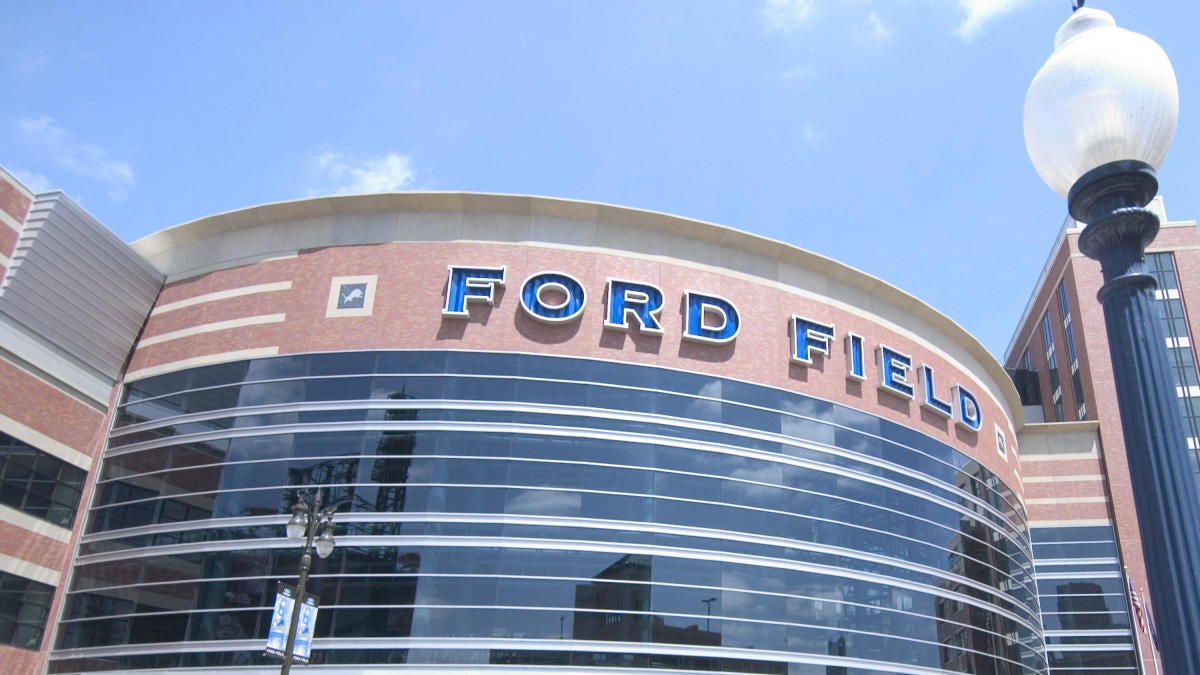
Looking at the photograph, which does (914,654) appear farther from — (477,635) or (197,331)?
(197,331)

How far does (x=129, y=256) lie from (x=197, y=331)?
13.8ft

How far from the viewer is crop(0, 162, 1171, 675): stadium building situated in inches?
1204

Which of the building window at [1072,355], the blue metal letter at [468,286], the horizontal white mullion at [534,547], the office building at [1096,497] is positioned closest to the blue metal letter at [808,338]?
the horizontal white mullion at [534,547]

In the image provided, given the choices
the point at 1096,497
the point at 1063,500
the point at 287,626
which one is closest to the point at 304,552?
the point at 287,626

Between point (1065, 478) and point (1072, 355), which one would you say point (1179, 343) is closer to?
point (1072, 355)

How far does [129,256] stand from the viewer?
37.3 metres

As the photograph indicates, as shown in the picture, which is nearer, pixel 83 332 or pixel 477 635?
pixel 477 635

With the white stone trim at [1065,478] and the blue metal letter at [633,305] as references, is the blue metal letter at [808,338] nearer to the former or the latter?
the blue metal letter at [633,305]

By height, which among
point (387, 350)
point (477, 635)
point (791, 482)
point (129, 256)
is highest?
point (129, 256)

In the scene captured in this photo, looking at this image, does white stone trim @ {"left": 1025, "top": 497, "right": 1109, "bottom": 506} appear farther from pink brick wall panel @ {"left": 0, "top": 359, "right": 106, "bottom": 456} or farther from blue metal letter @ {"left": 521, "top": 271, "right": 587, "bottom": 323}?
pink brick wall panel @ {"left": 0, "top": 359, "right": 106, "bottom": 456}

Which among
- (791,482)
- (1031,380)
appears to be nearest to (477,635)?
(791,482)

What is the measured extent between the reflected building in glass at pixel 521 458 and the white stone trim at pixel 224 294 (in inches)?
6.3

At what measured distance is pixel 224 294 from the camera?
1459 inches

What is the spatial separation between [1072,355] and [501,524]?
54.2 metres
